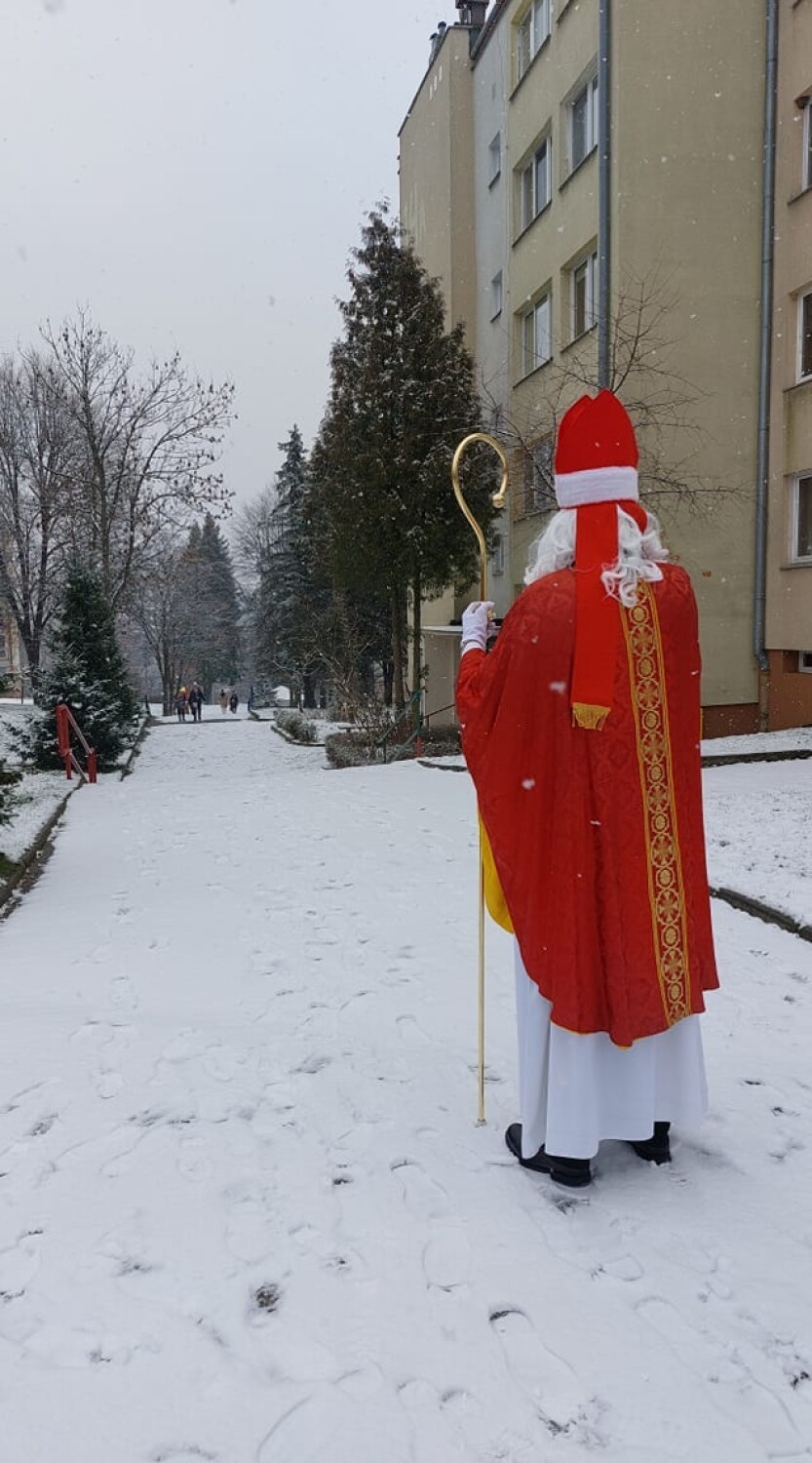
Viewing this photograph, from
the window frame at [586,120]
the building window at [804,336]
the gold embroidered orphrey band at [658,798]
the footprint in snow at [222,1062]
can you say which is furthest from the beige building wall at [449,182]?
the gold embroidered orphrey band at [658,798]

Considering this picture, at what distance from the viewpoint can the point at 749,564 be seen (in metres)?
14.9

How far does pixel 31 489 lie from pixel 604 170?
Answer: 21.8m

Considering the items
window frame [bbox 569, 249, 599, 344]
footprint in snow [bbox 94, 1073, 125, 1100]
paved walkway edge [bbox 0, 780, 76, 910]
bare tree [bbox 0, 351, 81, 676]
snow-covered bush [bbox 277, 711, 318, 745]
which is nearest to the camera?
footprint in snow [bbox 94, 1073, 125, 1100]

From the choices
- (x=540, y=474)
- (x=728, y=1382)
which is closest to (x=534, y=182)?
(x=540, y=474)

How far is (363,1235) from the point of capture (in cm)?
268

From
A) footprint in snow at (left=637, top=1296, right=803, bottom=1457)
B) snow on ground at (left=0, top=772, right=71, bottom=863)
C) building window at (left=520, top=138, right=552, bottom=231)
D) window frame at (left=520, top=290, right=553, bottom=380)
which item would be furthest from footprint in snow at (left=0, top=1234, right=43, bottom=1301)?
building window at (left=520, top=138, right=552, bottom=231)

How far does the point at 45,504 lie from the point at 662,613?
2954 cm

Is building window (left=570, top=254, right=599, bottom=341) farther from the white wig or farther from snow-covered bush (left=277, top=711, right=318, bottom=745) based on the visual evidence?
the white wig

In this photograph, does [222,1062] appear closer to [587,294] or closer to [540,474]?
[540,474]

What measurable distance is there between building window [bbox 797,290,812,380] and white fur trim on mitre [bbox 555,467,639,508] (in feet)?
43.8

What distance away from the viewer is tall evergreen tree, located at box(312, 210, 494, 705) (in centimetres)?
1811

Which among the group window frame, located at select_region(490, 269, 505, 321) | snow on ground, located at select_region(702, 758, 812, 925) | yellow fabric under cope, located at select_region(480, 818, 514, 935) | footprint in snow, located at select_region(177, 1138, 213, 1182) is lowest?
footprint in snow, located at select_region(177, 1138, 213, 1182)

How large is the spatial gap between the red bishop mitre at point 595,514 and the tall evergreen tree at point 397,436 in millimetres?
14905

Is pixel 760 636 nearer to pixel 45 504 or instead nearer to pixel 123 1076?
pixel 123 1076
